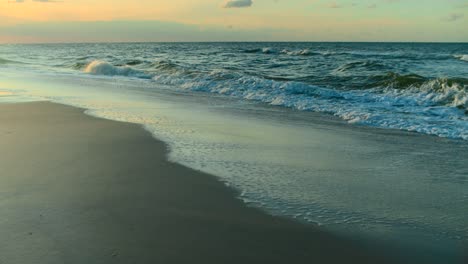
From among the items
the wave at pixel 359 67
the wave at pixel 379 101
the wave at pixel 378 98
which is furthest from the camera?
the wave at pixel 359 67

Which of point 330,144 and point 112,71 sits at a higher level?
point 112,71

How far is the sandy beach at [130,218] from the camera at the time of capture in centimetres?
315

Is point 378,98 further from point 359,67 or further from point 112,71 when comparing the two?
point 112,71

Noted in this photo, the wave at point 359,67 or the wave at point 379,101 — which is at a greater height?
the wave at point 359,67

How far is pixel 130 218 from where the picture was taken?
12.3 ft

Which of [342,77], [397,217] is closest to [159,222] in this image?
[397,217]

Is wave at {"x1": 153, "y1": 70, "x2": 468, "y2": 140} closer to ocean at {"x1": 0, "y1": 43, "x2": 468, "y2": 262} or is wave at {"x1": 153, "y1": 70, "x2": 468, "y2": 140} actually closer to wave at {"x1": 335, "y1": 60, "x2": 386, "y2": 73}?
ocean at {"x1": 0, "y1": 43, "x2": 468, "y2": 262}

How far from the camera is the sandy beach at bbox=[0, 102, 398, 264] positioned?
3.15m

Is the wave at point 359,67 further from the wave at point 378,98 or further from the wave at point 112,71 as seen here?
the wave at point 112,71

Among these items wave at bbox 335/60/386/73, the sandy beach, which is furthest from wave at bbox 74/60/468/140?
the sandy beach

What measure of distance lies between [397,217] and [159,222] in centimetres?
201

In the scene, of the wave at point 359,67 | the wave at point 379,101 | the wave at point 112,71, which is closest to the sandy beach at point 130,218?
the wave at point 379,101

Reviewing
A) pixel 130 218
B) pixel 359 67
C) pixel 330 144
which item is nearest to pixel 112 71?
pixel 359 67

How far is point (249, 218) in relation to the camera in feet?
12.6
